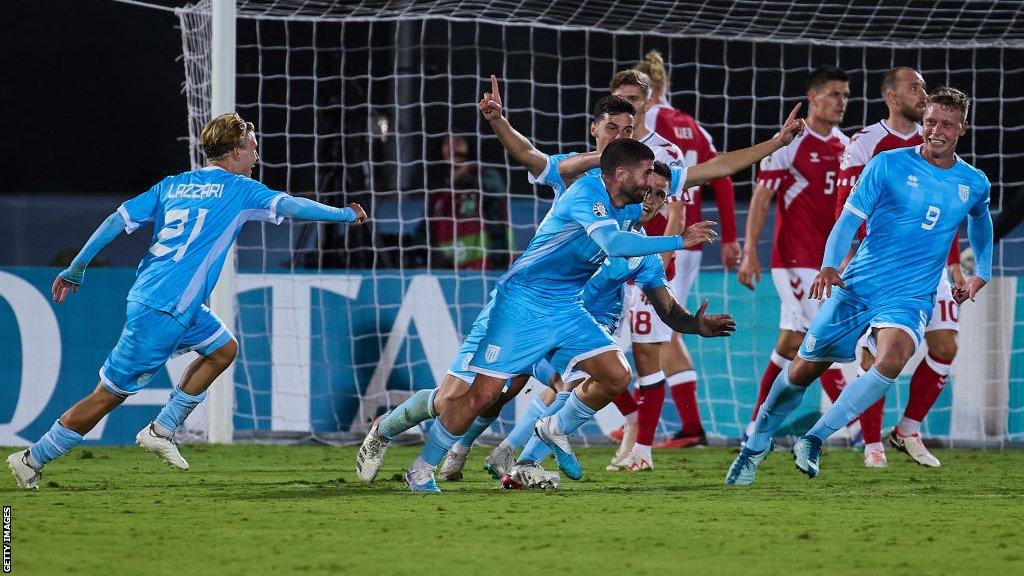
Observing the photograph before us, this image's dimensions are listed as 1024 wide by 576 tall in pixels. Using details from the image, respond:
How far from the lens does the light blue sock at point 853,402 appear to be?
635 centimetres

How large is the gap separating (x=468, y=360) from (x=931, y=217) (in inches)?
87.5

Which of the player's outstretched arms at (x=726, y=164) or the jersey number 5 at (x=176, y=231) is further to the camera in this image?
the player's outstretched arms at (x=726, y=164)

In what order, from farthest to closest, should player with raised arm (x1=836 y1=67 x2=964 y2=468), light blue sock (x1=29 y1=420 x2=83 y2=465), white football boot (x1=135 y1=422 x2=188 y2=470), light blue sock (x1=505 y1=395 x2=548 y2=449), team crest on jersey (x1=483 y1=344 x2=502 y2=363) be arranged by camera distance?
player with raised arm (x1=836 y1=67 x2=964 y2=468) < white football boot (x1=135 y1=422 x2=188 y2=470) < light blue sock (x1=505 y1=395 x2=548 y2=449) < light blue sock (x1=29 y1=420 x2=83 y2=465) < team crest on jersey (x1=483 y1=344 x2=502 y2=363)

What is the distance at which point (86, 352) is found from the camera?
902 centimetres

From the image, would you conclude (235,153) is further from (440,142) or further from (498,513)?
(440,142)

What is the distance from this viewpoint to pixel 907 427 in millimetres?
7945

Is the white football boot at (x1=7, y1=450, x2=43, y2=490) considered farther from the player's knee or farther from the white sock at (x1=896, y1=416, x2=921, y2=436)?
the player's knee

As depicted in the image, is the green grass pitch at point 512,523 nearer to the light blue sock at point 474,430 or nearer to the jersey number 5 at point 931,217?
the light blue sock at point 474,430

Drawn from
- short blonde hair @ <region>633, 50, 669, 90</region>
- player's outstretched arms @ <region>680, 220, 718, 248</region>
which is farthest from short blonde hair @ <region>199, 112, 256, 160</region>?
short blonde hair @ <region>633, 50, 669, 90</region>

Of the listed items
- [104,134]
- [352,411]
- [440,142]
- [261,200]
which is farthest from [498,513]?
[104,134]

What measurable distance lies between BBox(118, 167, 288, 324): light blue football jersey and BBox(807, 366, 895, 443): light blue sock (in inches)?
100.0

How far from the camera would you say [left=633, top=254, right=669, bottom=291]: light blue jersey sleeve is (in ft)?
20.7

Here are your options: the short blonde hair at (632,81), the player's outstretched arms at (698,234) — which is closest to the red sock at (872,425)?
the short blonde hair at (632,81)

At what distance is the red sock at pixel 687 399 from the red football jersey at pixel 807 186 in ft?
2.94
